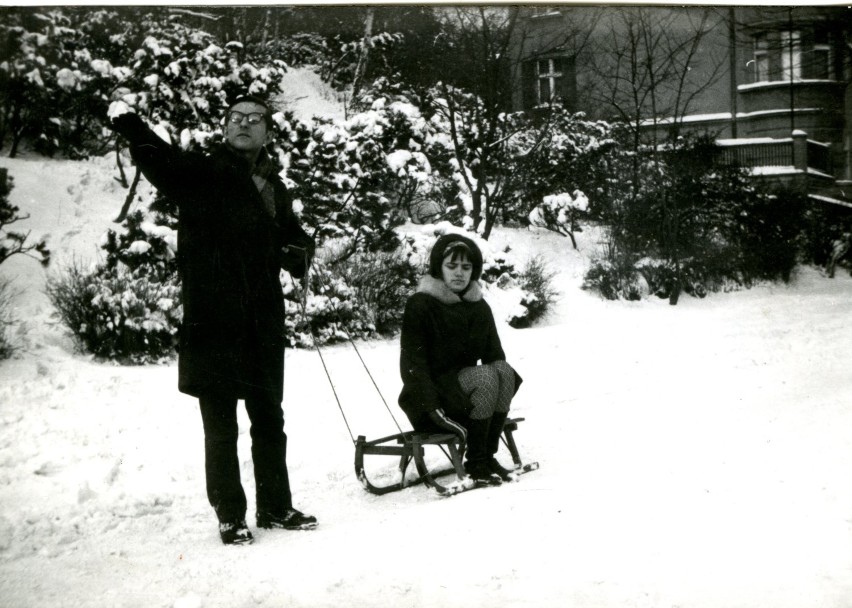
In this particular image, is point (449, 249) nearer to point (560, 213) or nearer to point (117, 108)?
point (560, 213)

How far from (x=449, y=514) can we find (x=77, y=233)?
153 centimetres

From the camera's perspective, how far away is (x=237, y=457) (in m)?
2.45

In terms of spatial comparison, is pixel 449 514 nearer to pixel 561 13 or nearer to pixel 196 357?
pixel 196 357

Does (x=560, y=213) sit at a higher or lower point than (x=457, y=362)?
higher

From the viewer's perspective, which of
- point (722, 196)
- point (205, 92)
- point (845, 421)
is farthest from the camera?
point (722, 196)

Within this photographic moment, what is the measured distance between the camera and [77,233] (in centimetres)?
247

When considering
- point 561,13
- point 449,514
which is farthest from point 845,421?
point 561,13

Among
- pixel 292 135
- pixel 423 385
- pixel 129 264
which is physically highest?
pixel 292 135

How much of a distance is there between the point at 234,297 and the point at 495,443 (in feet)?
3.76

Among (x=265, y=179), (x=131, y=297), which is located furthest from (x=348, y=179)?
(x=131, y=297)

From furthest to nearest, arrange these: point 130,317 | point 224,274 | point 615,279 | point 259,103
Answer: point 615,279
point 130,317
point 259,103
point 224,274

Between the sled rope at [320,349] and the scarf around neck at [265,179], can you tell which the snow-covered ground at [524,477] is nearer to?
the sled rope at [320,349]

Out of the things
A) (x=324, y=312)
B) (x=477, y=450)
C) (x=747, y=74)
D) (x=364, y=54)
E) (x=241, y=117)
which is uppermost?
(x=364, y=54)

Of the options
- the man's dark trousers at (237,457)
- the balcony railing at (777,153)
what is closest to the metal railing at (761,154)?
the balcony railing at (777,153)
